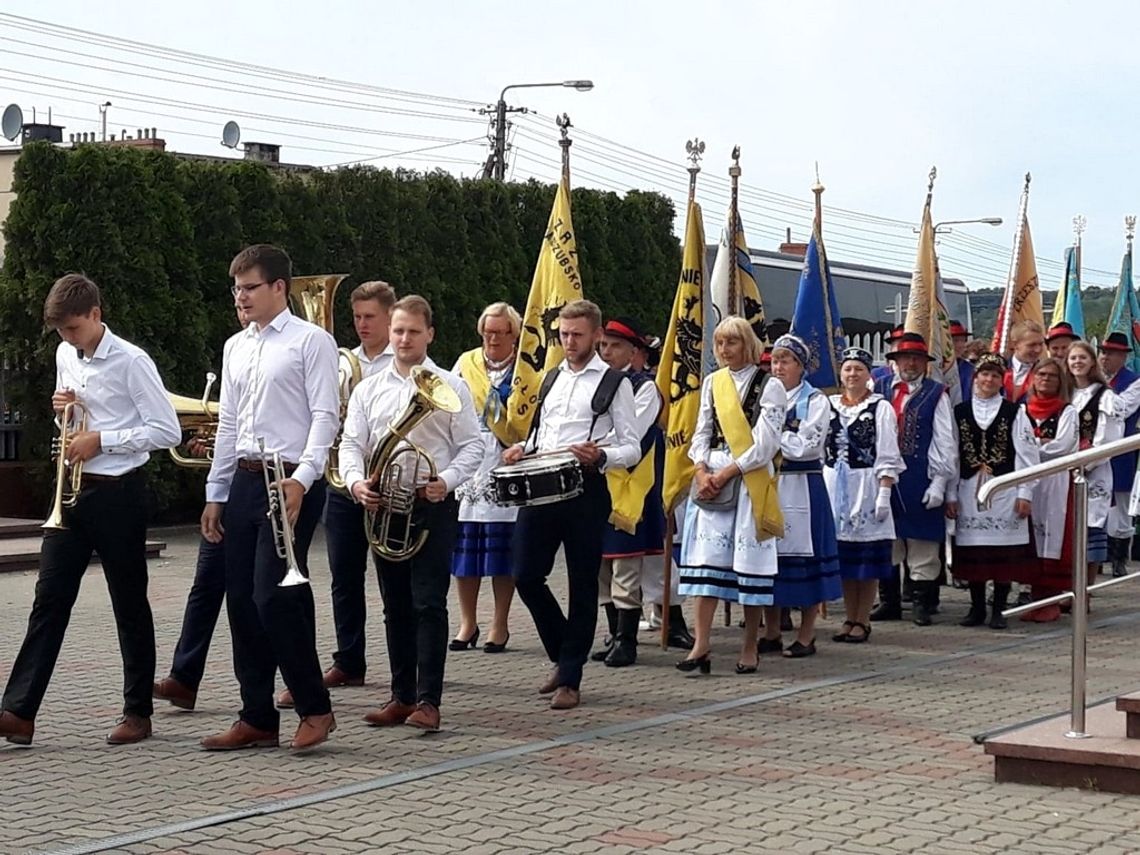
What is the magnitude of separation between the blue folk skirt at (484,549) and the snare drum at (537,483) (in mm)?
2030

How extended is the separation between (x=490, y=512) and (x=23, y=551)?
7007 mm

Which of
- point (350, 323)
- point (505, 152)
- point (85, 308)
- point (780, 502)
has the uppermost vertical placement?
point (505, 152)

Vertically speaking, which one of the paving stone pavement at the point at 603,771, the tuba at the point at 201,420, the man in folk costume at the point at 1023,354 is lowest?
the paving stone pavement at the point at 603,771

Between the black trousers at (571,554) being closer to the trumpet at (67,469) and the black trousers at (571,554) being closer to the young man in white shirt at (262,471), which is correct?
the young man in white shirt at (262,471)

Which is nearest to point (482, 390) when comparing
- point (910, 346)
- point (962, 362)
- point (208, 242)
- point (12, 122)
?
point (910, 346)

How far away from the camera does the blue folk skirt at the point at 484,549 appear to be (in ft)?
35.4

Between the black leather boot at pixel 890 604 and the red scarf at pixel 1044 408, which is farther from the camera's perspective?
the red scarf at pixel 1044 408

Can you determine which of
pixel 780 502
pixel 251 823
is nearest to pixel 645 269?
pixel 780 502

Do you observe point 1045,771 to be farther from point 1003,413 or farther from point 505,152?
point 505,152

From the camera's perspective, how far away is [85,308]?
812cm

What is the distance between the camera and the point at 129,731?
8055mm

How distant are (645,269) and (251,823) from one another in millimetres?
19765

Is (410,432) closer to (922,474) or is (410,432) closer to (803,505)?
(803,505)

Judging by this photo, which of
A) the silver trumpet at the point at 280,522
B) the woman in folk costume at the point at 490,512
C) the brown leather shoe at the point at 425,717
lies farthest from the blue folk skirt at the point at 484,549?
the silver trumpet at the point at 280,522
